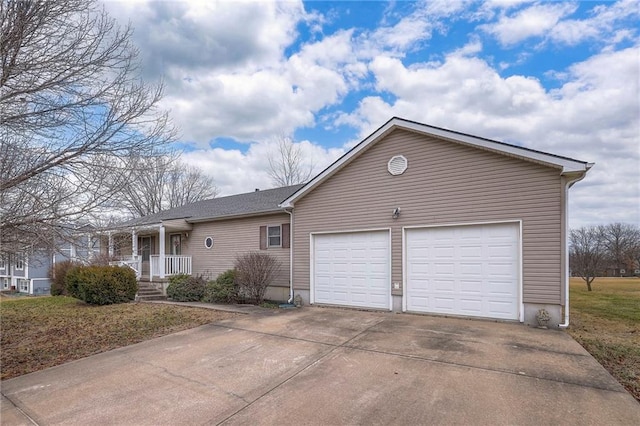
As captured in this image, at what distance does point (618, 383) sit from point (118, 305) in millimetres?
12286

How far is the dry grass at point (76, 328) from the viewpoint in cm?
571

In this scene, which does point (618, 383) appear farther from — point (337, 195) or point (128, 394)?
point (337, 195)

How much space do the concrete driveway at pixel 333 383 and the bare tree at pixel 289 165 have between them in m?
20.2

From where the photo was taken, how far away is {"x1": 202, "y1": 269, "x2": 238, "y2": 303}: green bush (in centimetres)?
1095

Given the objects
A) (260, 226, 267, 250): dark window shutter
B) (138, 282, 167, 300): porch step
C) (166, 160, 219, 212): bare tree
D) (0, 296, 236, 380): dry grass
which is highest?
(166, 160, 219, 212): bare tree

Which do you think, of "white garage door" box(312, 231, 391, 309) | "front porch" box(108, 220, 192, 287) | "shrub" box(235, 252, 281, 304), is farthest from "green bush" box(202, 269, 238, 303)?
"front porch" box(108, 220, 192, 287)

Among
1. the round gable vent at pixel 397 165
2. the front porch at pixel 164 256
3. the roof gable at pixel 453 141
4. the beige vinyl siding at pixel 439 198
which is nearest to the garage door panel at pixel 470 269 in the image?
the beige vinyl siding at pixel 439 198

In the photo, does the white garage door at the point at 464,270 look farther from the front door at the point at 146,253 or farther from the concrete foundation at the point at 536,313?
the front door at the point at 146,253

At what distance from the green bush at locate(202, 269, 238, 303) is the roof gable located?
9.99 feet

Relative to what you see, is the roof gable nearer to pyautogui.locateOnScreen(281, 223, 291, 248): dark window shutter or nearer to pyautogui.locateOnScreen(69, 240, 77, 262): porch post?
pyautogui.locateOnScreen(281, 223, 291, 248): dark window shutter

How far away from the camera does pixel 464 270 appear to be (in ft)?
26.2

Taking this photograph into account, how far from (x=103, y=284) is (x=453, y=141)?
38.1ft

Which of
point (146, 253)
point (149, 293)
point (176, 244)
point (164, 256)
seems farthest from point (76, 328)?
point (146, 253)

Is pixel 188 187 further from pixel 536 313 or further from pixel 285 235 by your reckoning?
pixel 536 313
